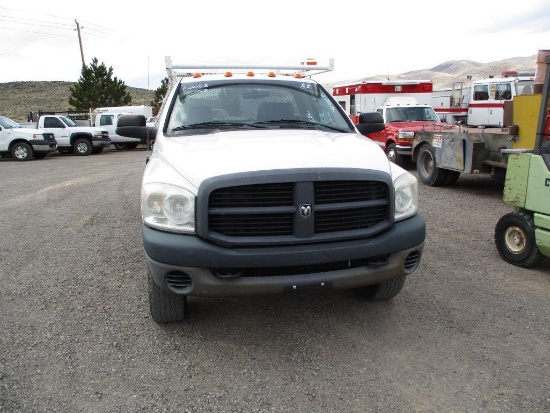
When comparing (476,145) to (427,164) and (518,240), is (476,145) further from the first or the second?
(518,240)

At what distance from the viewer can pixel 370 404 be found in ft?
8.76

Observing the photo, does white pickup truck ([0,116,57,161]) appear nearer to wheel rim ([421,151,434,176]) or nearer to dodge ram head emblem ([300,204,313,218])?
wheel rim ([421,151,434,176])

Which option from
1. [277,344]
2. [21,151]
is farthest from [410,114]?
[21,151]

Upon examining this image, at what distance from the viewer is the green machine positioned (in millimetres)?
4523

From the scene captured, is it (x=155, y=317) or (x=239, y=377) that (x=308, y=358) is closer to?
(x=239, y=377)

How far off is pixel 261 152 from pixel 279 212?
477 mm

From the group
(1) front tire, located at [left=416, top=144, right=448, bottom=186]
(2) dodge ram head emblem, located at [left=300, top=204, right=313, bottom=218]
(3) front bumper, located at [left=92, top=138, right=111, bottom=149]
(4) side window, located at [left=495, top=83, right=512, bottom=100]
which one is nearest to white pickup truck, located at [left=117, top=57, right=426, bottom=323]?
(2) dodge ram head emblem, located at [left=300, top=204, right=313, bottom=218]

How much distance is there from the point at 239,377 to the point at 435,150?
7.66 m

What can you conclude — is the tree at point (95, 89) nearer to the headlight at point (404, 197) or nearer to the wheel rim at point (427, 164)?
the wheel rim at point (427, 164)

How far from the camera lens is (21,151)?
61.0 ft

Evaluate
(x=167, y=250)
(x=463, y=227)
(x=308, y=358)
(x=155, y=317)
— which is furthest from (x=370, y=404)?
(x=463, y=227)

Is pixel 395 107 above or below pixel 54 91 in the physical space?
below

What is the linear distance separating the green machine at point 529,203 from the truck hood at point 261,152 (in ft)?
→ 6.50

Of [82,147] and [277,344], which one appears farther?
[82,147]
